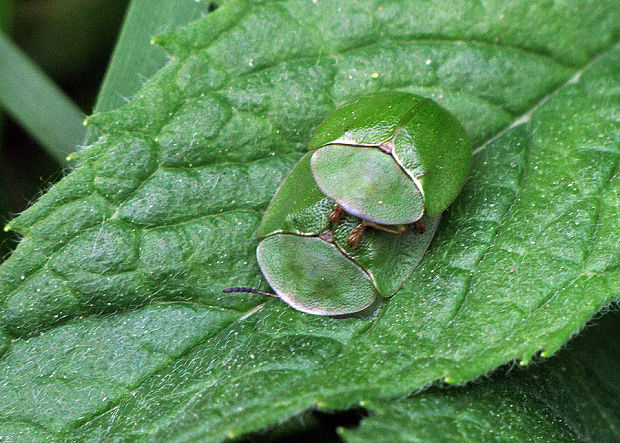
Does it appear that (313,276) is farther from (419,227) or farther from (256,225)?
(419,227)

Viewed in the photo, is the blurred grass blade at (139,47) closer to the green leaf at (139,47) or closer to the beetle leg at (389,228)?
the green leaf at (139,47)

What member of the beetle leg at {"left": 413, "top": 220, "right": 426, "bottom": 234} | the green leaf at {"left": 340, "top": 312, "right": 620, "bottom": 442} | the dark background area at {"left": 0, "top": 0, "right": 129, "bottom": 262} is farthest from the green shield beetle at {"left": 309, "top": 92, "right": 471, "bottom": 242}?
the dark background area at {"left": 0, "top": 0, "right": 129, "bottom": 262}

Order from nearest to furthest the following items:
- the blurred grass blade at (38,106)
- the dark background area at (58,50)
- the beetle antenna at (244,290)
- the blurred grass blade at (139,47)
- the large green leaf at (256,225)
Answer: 1. the large green leaf at (256,225)
2. the beetle antenna at (244,290)
3. the blurred grass blade at (139,47)
4. the blurred grass blade at (38,106)
5. the dark background area at (58,50)

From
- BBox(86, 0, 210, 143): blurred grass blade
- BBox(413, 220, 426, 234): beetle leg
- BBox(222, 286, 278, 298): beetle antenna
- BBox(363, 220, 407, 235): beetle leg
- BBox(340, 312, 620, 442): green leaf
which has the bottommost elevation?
BBox(340, 312, 620, 442): green leaf

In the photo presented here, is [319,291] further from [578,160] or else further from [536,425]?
[578,160]

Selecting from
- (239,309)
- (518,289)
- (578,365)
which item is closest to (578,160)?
(518,289)

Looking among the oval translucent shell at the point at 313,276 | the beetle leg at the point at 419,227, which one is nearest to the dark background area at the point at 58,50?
the oval translucent shell at the point at 313,276

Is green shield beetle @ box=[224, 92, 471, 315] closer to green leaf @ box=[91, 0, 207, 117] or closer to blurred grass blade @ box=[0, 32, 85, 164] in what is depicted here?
green leaf @ box=[91, 0, 207, 117]

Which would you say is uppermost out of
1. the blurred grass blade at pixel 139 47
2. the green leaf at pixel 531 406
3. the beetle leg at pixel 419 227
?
the blurred grass blade at pixel 139 47
